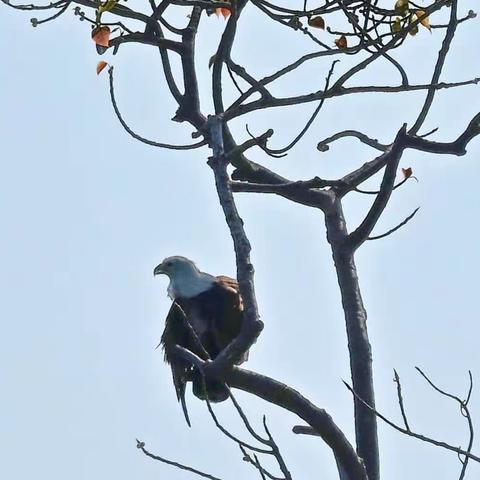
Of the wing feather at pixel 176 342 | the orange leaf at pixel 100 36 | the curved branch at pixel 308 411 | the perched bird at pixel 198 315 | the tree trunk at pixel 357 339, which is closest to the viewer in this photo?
the curved branch at pixel 308 411

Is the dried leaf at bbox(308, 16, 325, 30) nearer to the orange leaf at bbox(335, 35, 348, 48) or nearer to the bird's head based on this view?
the orange leaf at bbox(335, 35, 348, 48)

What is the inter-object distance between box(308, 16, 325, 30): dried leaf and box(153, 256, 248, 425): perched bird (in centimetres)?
191

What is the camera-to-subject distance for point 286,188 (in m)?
5.26

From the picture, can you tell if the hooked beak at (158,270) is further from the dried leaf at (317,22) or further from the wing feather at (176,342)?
the dried leaf at (317,22)

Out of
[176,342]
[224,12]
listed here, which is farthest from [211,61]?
[176,342]

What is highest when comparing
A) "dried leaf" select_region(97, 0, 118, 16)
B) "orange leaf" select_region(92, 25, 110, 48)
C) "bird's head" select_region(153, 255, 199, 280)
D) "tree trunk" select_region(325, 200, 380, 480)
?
"bird's head" select_region(153, 255, 199, 280)

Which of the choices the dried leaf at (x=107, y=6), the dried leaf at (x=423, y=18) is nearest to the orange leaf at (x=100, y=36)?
the dried leaf at (x=107, y=6)

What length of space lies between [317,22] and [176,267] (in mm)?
2844

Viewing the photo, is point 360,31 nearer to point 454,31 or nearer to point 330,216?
point 454,31

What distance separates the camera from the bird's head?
805 cm

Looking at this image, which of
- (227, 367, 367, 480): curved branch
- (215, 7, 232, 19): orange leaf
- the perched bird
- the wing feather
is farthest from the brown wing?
(227, 367, 367, 480): curved branch

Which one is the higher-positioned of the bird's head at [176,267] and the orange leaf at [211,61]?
the bird's head at [176,267]

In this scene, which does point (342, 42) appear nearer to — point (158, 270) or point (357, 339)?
point (357, 339)

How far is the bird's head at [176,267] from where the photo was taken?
8.05 m
